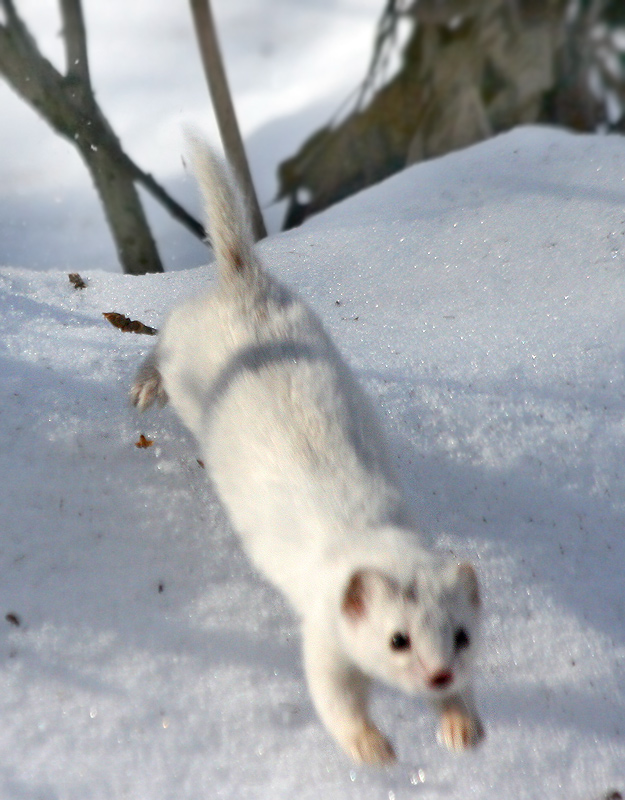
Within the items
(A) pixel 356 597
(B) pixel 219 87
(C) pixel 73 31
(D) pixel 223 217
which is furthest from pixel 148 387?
(B) pixel 219 87

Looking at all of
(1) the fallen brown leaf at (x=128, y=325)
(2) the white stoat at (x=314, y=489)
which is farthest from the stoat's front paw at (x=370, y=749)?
(1) the fallen brown leaf at (x=128, y=325)

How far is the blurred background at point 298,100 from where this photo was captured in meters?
3.60

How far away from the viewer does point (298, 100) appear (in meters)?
4.59

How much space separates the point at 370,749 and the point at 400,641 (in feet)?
0.57

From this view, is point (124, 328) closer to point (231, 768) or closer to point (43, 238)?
point (231, 768)

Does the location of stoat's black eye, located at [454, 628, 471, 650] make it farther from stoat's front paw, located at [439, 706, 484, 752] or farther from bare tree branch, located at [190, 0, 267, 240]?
bare tree branch, located at [190, 0, 267, 240]

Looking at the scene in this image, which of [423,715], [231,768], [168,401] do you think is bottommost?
[423,715]

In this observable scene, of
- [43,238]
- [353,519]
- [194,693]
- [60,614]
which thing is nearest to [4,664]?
[60,614]

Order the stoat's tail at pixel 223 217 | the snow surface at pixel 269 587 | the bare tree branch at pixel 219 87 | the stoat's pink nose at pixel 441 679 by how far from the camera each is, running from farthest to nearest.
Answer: the bare tree branch at pixel 219 87, the stoat's tail at pixel 223 217, the snow surface at pixel 269 587, the stoat's pink nose at pixel 441 679

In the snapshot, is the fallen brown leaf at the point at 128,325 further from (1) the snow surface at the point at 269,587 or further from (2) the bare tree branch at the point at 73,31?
(2) the bare tree branch at the point at 73,31

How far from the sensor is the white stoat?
1.31 meters

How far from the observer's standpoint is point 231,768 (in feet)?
4.47

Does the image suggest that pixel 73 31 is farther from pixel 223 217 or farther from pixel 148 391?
pixel 148 391

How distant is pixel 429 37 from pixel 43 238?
270 cm
